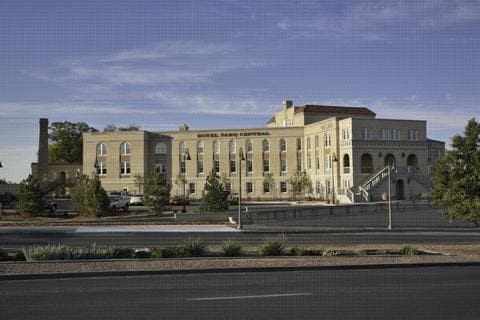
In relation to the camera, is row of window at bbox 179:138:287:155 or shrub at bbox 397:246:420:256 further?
row of window at bbox 179:138:287:155

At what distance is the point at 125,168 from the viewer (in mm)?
85188

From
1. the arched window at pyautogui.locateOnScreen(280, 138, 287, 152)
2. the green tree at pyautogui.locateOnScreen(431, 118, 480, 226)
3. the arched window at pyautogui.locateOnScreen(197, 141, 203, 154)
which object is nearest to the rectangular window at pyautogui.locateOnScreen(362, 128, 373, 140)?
the arched window at pyautogui.locateOnScreen(280, 138, 287, 152)

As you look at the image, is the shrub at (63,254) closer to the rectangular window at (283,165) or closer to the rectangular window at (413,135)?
the rectangular window at (413,135)

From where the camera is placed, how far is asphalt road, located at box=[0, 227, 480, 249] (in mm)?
24312

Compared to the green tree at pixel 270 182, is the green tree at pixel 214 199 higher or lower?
lower

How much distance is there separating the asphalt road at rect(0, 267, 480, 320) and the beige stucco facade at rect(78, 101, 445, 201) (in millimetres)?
55940

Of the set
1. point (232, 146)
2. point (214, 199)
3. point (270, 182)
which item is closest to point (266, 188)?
point (270, 182)

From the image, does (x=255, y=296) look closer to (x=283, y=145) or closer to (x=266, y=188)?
(x=266, y=188)

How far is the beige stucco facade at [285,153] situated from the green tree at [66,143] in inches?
1151

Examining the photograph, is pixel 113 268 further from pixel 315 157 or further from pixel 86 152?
pixel 86 152

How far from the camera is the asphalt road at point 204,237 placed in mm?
24312

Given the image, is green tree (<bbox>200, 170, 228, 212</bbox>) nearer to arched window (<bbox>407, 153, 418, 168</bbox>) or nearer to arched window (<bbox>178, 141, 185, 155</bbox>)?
arched window (<bbox>407, 153, 418, 168</bbox>)

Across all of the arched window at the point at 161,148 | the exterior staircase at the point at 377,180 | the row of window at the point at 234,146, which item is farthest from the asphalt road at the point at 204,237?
the arched window at the point at 161,148

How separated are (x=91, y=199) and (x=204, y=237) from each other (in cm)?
1871
